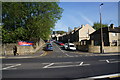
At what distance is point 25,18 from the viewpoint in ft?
69.1

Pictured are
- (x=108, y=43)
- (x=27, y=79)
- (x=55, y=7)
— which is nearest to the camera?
(x=27, y=79)

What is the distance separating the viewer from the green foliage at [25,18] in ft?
65.0

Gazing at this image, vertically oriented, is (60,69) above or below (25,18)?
below

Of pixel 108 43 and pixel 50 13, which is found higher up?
pixel 50 13

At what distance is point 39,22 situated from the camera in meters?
19.7

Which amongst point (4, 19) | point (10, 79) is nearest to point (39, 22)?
point (4, 19)

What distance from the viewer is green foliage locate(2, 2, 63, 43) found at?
65.0ft

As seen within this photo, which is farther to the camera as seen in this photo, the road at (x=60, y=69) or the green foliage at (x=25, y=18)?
the green foliage at (x=25, y=18)

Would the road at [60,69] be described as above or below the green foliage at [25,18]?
below

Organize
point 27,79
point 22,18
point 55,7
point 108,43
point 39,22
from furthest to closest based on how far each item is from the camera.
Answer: point 108,43 → point 55,7 → point 22,18 → point 39,22 → point 27,79

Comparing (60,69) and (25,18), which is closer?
(60,69)

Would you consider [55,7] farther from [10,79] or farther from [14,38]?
[10,79]

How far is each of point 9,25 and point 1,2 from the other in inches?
181

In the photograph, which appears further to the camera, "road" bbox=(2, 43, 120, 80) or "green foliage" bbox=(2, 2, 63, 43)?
"green foliage" bbox=(2, 2, 63, 43)
